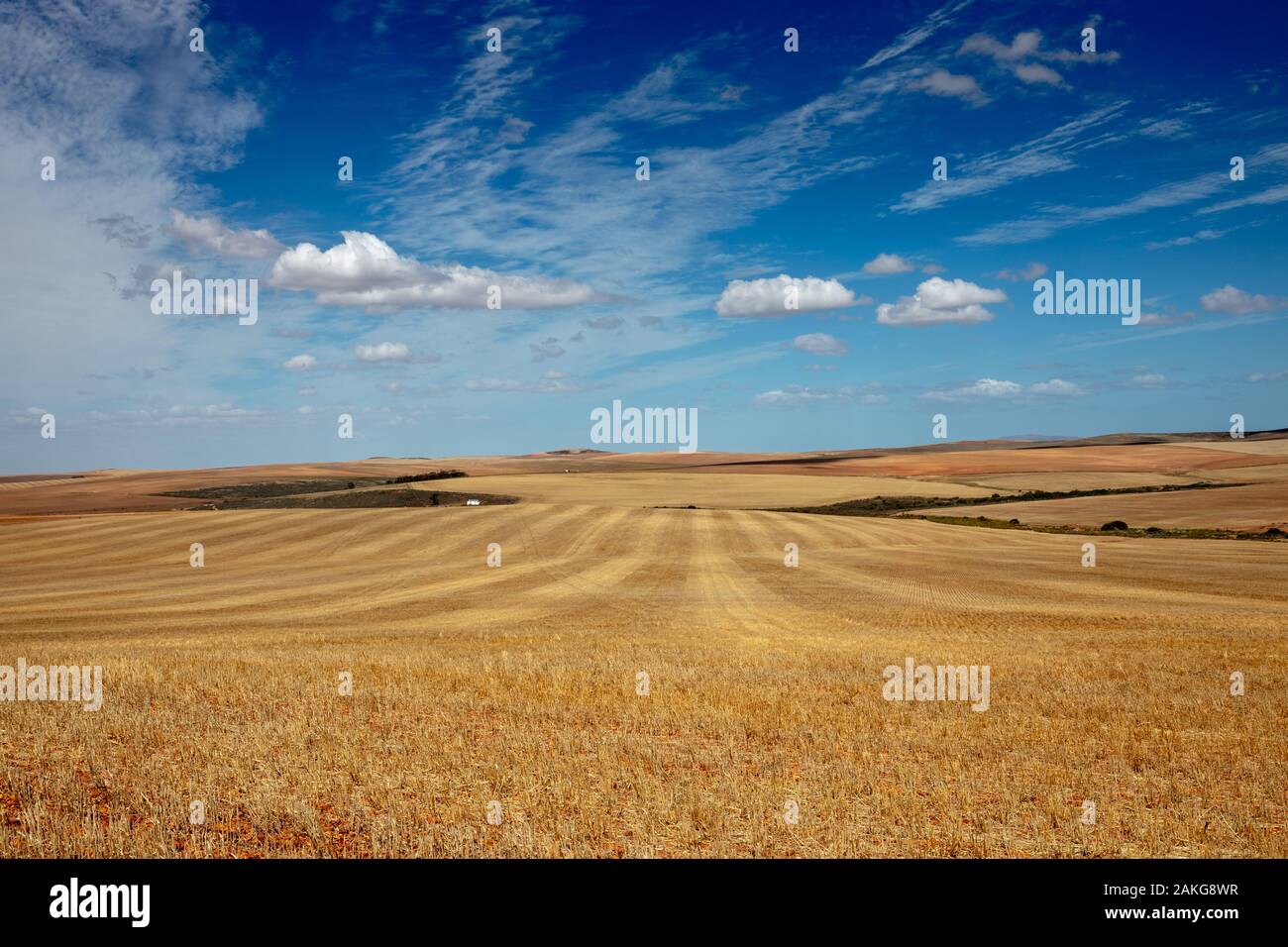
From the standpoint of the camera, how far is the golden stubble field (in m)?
10.1

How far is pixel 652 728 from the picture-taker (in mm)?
14859

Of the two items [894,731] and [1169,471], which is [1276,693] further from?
[1169,471]

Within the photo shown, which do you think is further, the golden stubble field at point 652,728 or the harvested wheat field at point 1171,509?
the harvested wheat field at point 1171,509

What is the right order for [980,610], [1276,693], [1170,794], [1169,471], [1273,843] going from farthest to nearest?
[1169,471] → [980,610] → [1276,693] → [1170,794] → [1273,843]

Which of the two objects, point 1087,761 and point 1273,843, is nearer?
point 1273,843

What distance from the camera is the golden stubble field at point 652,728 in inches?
399

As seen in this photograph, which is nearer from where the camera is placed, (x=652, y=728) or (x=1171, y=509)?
(x=652, y=728)

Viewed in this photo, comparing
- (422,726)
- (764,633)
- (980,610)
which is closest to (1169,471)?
(980,610)

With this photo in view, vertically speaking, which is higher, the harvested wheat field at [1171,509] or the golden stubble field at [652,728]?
the harvested wheat field at [1171,509]

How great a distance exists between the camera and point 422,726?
48.7ft

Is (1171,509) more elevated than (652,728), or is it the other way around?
(1171,509)

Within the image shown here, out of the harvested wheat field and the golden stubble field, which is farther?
the harvested wheat field
